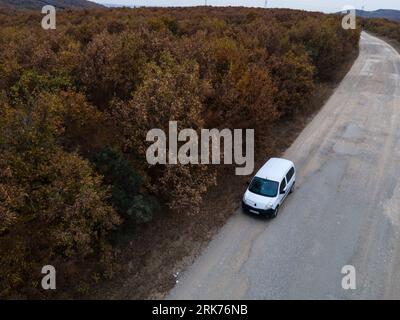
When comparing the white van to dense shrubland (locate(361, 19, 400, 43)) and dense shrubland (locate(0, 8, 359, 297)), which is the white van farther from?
dense shrubland (locate(361, 19, 400, 43))

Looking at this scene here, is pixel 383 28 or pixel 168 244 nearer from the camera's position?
pixel 168 244

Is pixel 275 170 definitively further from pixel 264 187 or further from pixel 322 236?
pixel 322 236

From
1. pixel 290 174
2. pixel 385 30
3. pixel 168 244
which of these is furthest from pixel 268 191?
pixel 385 30

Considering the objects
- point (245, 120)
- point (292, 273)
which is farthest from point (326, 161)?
point (292, 273)

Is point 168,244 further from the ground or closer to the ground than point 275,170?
closer to the ground

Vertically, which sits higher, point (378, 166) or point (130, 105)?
point (130, 105)

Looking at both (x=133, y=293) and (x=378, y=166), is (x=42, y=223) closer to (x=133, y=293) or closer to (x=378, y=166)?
(x=133, y=293)
